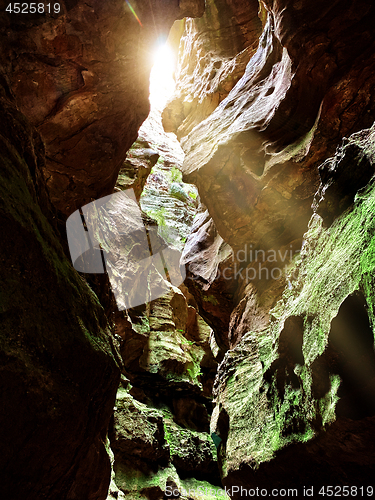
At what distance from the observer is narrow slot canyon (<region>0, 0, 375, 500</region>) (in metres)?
3.20

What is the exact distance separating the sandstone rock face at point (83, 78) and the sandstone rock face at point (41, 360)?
385 centimetres

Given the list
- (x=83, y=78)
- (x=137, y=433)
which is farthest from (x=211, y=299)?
(x=83, y=78)

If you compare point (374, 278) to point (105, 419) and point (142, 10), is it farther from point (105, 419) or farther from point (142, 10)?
point (142, 10)

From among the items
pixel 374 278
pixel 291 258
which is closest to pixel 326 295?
pixel 374 278

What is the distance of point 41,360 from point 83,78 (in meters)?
8.04

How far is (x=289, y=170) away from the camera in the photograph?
8430mm

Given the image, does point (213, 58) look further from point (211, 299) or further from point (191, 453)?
point (191, 453)

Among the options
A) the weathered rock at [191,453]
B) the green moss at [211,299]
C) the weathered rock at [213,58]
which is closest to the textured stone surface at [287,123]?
the green moss at [211,299]

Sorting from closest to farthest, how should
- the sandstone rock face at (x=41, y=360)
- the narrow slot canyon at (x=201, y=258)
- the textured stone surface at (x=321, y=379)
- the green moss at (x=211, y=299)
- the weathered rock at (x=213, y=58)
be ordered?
the sandstone rock face at (x=41, y=360)
the textured stone surface at (x=321, y=379)
the narrow slot canyon at (x=201, y=258)
the green moss at (x=211, y=299)
the weathered rock at (x=213, y=58)

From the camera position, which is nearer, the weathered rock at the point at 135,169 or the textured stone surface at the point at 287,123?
the textured stone surface at the point at 287,123

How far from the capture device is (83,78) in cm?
819

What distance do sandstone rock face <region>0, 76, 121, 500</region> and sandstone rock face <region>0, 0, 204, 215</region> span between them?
3.85 metres

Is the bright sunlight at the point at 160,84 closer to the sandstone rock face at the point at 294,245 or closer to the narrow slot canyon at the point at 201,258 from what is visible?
the narrow slot canyon at the point at 201,258

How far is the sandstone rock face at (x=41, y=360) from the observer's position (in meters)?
2.77
